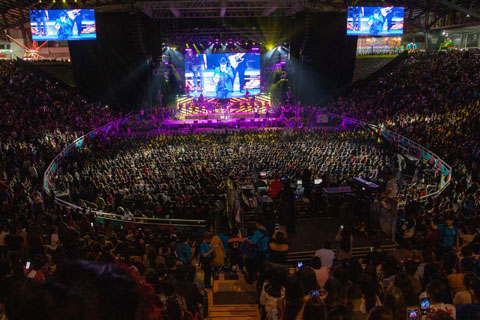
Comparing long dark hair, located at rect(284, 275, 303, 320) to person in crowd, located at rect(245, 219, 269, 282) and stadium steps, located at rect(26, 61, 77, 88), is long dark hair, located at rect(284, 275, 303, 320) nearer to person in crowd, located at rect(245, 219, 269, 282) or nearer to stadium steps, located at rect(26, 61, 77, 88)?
person in crowd, located at rect(245, 219, 269, 282)

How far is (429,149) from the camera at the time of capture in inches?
596

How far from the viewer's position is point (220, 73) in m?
30.0

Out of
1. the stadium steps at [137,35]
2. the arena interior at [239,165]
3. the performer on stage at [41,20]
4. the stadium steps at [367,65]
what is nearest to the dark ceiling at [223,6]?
the arena interior at [239,165]

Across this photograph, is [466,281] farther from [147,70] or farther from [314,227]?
[147,70]

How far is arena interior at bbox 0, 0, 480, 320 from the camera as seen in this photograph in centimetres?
400

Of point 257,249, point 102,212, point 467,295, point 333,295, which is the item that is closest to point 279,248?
point 257,249

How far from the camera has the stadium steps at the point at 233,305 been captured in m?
5.12

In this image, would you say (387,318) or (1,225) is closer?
(387,318)

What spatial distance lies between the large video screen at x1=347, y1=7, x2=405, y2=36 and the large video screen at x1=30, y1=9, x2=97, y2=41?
16.3 metres

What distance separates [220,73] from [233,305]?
26222mm

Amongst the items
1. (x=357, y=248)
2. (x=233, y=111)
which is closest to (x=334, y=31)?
(x=233, y=111)

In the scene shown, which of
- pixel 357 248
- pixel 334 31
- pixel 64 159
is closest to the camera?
→ pixel 357 248

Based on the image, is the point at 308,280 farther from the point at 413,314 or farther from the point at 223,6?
the point at 223,6

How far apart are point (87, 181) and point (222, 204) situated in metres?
5.65
